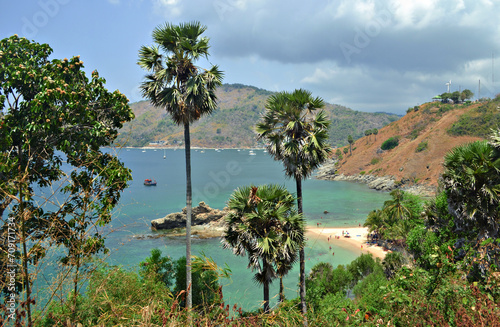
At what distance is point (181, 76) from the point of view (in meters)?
16.2

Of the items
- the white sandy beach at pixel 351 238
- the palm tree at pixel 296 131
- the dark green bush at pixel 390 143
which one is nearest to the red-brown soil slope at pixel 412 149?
the dark green bush at pixel 390 143

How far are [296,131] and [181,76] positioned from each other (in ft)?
20.8

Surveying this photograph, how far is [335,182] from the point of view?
116625 mm

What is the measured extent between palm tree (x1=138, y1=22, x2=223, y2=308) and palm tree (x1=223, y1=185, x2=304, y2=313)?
3481 millimetres

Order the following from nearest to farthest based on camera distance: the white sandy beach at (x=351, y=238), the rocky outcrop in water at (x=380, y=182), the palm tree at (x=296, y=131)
A: the palm tree at (x=296, y=131)
the white sandy beach at (x=351, y=238)
the rocky outcrop in water at (x=380, y=182)

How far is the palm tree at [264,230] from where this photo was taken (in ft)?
43.5

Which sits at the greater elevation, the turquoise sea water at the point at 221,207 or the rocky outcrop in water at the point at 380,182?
the rocky outcrop in water at the point at 380,182

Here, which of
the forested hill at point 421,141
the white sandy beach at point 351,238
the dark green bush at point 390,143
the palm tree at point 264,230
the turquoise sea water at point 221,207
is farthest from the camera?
the dark green bush at point 390,143

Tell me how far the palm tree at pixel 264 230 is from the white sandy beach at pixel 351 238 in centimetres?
2797

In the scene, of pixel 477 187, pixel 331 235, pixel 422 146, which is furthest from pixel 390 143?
pixel 477 187

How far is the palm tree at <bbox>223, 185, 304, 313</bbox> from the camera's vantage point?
13.3 metres

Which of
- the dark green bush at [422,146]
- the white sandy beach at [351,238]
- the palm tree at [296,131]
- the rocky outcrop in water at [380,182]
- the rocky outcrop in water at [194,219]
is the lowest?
the white sandy beach at [351,238]

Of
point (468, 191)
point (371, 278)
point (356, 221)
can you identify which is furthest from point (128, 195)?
point (468, 191)

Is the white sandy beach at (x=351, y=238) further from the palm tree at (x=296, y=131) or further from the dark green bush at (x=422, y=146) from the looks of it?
the dark green bush at (x=422, y=146)
